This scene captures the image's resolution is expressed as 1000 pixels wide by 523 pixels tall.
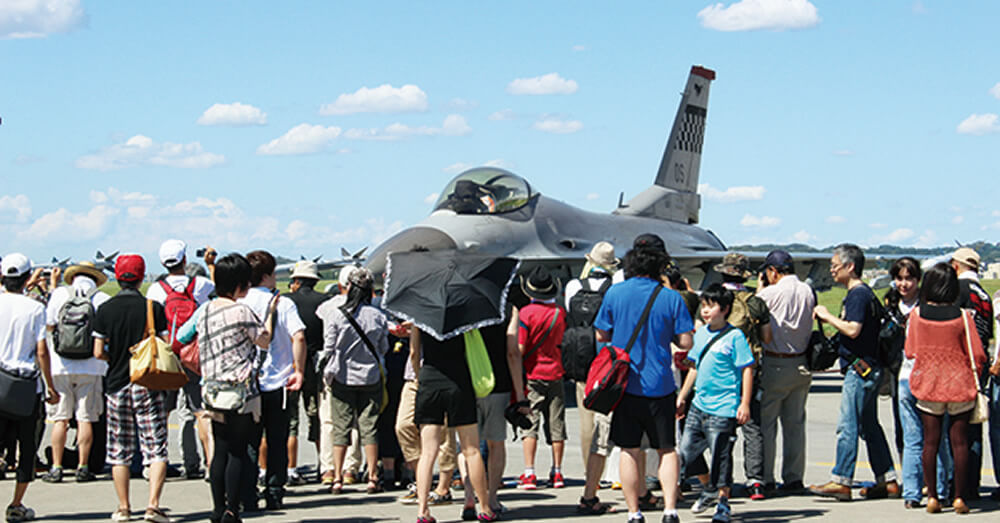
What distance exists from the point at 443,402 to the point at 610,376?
121 cm

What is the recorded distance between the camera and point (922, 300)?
310 inches

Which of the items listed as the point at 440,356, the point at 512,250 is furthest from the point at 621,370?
the point at 512,250

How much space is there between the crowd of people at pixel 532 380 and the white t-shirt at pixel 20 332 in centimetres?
2

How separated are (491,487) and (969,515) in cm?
352

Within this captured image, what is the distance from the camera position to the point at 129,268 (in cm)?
817

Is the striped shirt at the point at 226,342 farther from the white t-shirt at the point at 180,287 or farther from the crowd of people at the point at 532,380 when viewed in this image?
the white t-shirt at the point at 180,287

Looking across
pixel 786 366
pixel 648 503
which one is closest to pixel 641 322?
pixel 648 503

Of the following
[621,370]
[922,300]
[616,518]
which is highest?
[922,300]

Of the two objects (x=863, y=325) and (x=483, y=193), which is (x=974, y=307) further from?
(x=483, y=193)

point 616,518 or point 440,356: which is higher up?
point 440,356

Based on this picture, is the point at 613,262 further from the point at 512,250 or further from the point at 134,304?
the point at 512,250

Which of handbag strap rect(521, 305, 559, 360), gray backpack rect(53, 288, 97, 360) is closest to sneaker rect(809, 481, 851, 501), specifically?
handbag strap rect(521, 305, 559, 360)

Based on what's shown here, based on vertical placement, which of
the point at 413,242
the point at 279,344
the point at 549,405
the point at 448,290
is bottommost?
the point at 549,405

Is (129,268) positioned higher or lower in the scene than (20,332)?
higher
